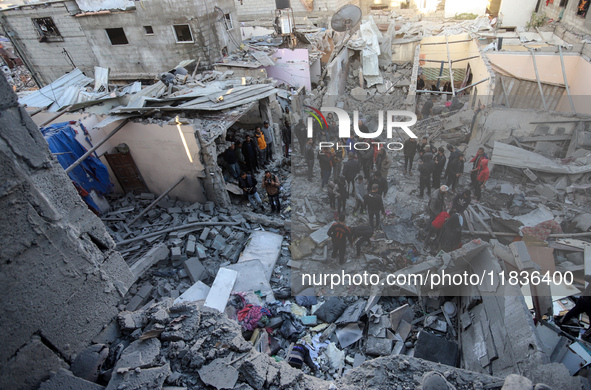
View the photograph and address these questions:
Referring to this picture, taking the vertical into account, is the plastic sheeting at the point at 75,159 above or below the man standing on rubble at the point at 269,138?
above

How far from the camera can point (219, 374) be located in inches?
111

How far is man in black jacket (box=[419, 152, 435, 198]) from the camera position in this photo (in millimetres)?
8344

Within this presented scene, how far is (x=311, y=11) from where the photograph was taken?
24.8 m

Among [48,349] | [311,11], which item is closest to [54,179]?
[48,349]

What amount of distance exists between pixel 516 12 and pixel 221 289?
26.9 m

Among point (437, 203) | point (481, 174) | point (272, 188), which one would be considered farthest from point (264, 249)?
point (481, 174)

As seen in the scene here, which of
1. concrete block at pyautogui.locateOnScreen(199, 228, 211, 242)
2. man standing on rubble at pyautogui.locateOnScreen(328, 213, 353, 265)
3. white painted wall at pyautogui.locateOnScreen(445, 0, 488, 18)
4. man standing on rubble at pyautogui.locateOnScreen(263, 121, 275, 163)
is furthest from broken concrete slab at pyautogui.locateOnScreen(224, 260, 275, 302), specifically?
white painted wall at pyautogui.locateOnScreen(445, 0, 488, 18)

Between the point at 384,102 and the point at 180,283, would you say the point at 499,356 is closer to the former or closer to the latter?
the point at 180,283

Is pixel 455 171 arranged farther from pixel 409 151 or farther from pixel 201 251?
pixel 201 251

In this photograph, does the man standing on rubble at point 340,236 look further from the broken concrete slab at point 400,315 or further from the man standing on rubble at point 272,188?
the man standing on rubble at point 272,188

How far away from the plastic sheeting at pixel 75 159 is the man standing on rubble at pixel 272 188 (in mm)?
4405

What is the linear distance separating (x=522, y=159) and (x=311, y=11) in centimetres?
2165

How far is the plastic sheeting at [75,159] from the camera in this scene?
24.0ft

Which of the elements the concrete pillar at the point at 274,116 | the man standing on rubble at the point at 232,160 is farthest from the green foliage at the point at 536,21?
the man standing on rubble at the point at 232,160
